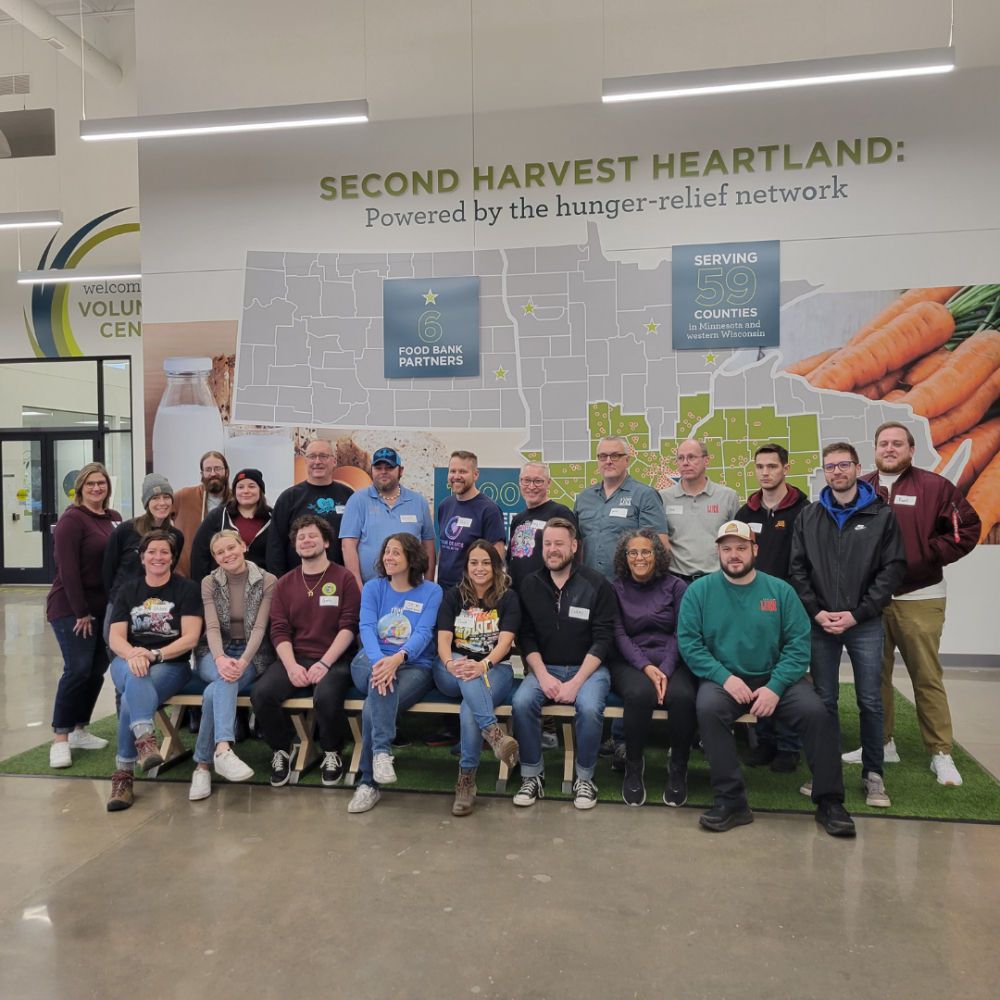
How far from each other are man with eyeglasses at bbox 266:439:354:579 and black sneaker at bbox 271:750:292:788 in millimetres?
956

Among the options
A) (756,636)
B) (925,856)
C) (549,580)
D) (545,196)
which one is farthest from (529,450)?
(925,856)

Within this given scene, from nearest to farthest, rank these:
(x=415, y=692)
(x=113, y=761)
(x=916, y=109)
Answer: (x=415, y=692), (x=113, y=761), (x=916, y=109)

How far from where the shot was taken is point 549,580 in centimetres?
375

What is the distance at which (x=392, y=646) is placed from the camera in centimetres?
375

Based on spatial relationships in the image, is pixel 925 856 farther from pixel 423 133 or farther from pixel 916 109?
pixel 423 133

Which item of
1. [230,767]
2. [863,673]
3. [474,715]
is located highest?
[863,673]

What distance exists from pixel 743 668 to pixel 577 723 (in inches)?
29.5

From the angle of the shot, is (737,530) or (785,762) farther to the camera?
(785,762)

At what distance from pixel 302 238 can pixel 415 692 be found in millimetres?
4162

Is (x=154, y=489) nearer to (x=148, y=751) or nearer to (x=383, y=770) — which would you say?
(x=148, y=751)

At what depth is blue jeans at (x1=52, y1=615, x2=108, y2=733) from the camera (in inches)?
162

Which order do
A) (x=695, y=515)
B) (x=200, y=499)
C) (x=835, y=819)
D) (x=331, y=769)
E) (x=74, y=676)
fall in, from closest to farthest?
(x=835, y=819) < (x=331, y=769) < (x=74, y=676) < (x=695, y=515) < (x=200, y=499)

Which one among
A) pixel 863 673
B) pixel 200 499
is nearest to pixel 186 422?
pixel 200 499

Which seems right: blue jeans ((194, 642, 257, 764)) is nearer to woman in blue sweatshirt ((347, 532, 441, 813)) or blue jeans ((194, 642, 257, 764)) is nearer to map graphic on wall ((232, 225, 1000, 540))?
woman in blue sweatshirt ((347, 532, 441, 813))
